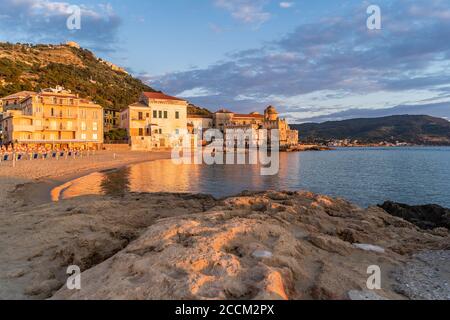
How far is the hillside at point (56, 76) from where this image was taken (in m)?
74.4

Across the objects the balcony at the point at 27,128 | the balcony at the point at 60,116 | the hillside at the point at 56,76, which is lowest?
the balcony at the point at 27,128

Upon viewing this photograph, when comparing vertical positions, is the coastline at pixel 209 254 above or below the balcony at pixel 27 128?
below

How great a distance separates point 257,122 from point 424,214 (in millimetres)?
88442

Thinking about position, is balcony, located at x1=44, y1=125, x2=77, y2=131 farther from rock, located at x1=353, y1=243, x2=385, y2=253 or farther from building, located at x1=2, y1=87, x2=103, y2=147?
rock, located at x1=353, y1=243, x2=385, y2=253

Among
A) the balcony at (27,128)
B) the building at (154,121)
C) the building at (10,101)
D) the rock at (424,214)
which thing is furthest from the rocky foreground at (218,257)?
the building at (10,101)

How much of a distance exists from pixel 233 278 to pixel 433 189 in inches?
1013

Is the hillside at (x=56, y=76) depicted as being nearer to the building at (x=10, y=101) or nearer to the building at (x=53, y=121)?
the building at (x=10, y=101)

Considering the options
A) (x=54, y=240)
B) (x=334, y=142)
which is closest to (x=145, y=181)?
(x=54, y=240)

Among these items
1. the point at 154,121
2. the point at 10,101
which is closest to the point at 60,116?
the point at 10,101

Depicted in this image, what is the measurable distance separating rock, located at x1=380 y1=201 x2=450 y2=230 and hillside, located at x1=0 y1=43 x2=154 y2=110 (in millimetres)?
78067

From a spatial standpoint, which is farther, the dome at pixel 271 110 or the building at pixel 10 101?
the dome at pixel 271 110

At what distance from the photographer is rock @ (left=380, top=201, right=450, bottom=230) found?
467 inches

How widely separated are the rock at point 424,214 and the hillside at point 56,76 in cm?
7807
